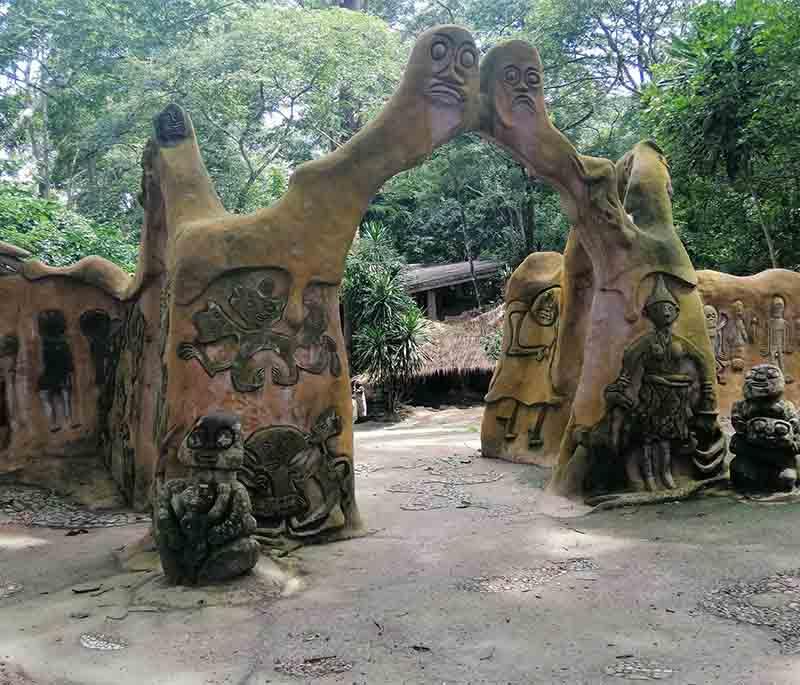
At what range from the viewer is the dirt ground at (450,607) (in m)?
3.82

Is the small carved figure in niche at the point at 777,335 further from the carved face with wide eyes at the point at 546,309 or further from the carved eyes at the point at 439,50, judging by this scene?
the carved eyes at the point at 439,50

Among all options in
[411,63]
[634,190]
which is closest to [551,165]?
[634,190]

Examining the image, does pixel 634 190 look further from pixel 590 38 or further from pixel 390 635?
pixel 590 38

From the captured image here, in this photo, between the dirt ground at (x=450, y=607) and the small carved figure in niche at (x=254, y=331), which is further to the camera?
the small carved figure in niche at (x=254, y=331)

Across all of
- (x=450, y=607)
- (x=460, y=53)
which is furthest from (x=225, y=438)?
(x=460, y=53)

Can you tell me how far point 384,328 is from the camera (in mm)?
18281

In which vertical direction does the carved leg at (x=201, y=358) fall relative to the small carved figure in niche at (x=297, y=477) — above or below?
above

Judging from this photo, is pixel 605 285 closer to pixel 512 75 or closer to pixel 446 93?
pixel 512 75

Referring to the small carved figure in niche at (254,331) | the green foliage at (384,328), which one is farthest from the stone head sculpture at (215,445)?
the green foliage at (384,328)

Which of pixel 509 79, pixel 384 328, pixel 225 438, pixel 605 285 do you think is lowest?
pixel 225 438

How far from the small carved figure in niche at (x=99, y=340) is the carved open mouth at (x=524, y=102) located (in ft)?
17.0

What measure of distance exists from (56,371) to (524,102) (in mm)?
5970

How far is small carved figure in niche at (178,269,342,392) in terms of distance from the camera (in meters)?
5.88

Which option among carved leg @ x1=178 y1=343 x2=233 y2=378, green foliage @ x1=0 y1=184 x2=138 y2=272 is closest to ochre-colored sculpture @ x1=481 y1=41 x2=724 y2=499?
carved leg @ x1=178 y1=343 x2=233 y2=378
